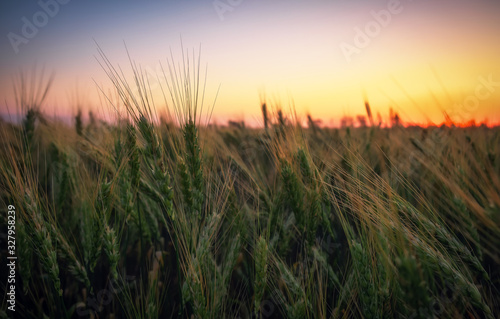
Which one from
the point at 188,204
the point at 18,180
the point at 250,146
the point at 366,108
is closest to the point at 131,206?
the point at 188,204

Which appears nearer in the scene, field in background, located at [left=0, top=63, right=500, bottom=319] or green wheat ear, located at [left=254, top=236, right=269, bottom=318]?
field in background, located at [left=0, top=63, right=500, bottom=319]

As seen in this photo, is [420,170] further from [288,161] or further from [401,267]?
[401,267]

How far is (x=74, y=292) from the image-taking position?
192 cm

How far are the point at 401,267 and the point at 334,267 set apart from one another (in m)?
1.04

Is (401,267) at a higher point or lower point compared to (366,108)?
lower

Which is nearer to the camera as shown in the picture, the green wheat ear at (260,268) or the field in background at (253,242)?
the field in background at (253,242)

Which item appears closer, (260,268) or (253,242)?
(260,268)

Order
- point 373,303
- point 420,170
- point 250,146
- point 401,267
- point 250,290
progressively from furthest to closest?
point 250,146 → point 420,170 → point 250,290 → point 373,303 → point 401,267

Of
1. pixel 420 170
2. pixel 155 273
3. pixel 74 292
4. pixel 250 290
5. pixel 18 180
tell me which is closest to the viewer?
pixel 18 180

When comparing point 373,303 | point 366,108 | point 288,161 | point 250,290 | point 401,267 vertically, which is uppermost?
point 366,108

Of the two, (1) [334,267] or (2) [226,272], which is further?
(1) [334,267]

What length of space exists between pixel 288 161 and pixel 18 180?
144 centimetres

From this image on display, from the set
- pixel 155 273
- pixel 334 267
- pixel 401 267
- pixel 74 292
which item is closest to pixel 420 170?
pixel 334 267

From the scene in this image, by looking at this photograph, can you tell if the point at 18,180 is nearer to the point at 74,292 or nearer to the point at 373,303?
the point at 74,292
